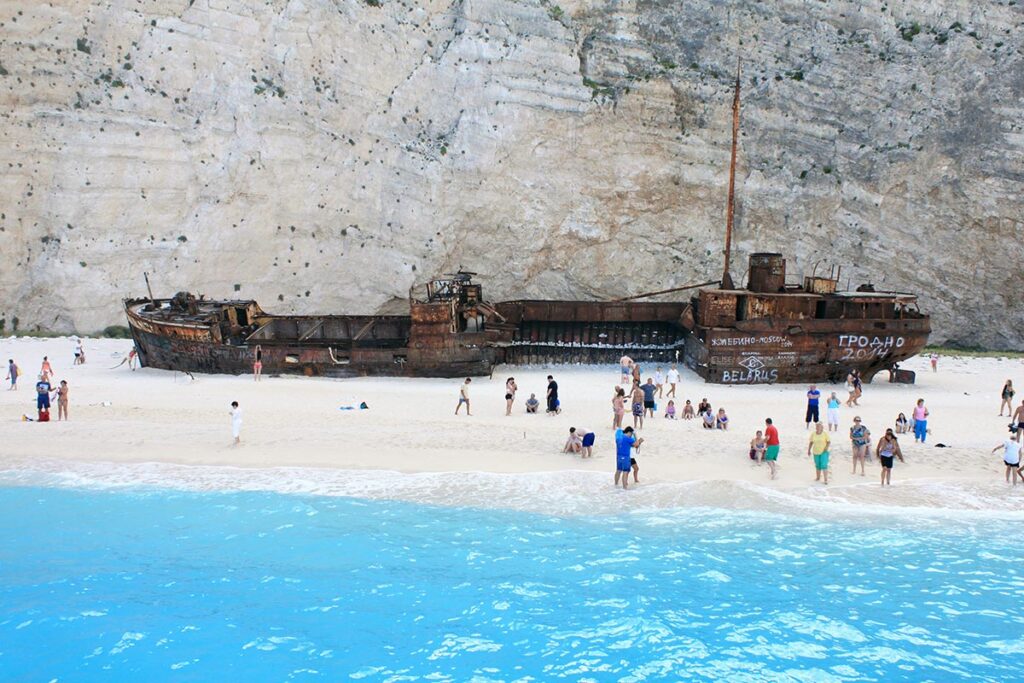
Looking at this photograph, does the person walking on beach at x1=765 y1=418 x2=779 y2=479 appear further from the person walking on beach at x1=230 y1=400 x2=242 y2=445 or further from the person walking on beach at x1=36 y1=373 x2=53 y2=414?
the person walking on beach at x1=36 y1=373 x2=53 y2=414

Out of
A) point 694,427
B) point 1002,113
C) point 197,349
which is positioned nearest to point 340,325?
point 197,349

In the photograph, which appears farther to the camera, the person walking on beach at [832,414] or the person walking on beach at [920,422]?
the person walking on beach at [832,414]

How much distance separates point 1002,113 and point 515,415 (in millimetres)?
26137

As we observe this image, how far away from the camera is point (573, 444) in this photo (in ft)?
51.1

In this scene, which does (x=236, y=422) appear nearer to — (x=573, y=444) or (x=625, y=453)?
(x=573, y=444)

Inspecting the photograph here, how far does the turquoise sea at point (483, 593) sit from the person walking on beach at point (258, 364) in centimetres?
906

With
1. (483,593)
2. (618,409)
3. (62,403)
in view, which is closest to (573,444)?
(618,409)

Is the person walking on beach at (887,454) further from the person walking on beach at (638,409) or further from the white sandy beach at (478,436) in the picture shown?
the person walking on beach at (638,409)

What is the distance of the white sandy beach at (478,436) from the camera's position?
14.1 m

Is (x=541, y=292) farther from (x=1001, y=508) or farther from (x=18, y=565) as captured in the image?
(x=18, y=565)

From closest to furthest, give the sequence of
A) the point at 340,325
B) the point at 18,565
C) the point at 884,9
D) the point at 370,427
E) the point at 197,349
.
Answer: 1. the point at 18,565
2. the point at 370,427
3. the point at 197,349
4. the point at 340,325
5. the point at 884,9

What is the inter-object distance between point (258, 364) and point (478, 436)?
9.04 meters

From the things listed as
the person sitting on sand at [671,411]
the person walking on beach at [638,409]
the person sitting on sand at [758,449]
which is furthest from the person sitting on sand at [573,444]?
the person sitting on sand at [671,411]

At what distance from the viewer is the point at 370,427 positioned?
1752 cm
